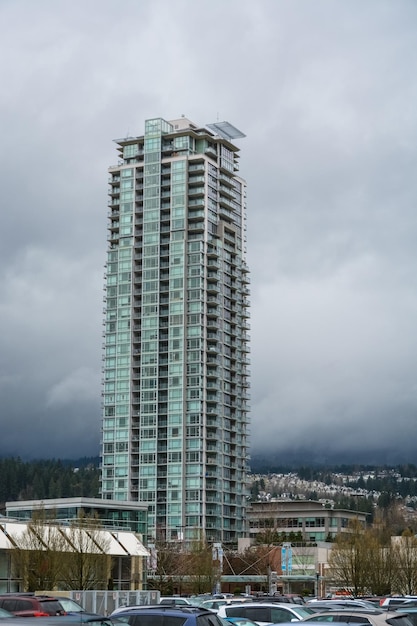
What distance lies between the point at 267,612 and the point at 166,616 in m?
15.4

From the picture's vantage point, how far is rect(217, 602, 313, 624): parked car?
4075 cm

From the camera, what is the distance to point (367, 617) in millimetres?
28203

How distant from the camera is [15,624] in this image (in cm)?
1811

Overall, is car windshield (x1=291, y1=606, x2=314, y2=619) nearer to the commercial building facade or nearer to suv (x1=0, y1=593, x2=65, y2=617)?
suv (x1=0, y1=593, x2=65, y2=617)

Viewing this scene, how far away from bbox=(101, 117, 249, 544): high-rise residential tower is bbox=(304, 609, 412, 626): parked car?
126 meters

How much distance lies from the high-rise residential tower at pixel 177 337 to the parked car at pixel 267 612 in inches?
4492

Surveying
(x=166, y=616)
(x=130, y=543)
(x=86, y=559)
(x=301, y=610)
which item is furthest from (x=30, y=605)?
(x=130, y=543)

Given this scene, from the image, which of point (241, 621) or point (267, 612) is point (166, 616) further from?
point (267, 612)

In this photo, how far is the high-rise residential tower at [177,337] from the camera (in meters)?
161

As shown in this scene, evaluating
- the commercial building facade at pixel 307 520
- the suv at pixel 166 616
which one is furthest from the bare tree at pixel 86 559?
the commercial building facade at pixel 307 520

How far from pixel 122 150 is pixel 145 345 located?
3879cm

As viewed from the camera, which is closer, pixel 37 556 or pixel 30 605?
pixel 30 605

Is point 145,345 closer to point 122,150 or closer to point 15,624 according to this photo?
point 122,150

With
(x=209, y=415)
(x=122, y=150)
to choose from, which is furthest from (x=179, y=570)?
(x=122, y=150)
